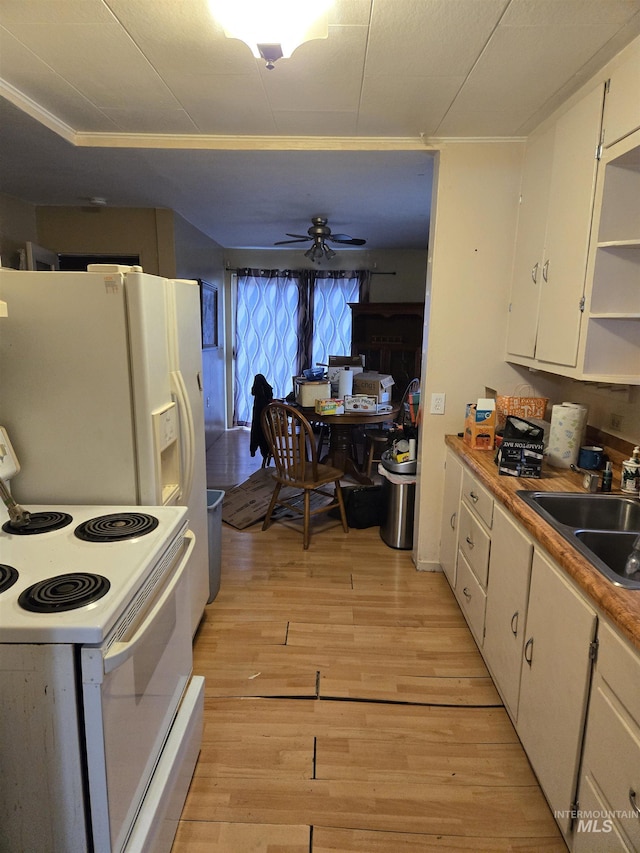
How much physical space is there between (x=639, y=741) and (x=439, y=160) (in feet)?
8.60

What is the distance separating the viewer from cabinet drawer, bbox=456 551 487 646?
2178 mm

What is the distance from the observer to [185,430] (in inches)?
79.7

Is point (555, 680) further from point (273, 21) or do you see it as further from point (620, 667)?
point (273, 21)

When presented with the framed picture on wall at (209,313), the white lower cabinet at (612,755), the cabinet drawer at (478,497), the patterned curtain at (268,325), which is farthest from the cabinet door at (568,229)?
the patterned curtain at (268,325)

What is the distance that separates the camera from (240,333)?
675 centimetres

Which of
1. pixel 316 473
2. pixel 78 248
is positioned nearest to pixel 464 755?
pixel 316 473

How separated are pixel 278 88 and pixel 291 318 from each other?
4.63 metres

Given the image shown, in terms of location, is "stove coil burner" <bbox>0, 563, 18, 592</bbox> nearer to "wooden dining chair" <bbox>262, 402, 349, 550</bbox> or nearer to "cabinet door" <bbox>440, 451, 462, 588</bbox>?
"cabinet door" <bbox>440, 451, 462, 588</bbox>

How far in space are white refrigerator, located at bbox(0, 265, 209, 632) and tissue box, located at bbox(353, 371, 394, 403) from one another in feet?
9.47

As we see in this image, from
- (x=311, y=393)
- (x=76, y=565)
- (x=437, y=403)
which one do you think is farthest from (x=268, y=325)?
(x=76, y=565)

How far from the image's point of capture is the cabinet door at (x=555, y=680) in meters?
1.31

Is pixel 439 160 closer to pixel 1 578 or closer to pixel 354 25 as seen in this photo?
pixel 354 25

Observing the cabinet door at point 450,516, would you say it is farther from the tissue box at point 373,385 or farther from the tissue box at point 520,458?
the tissue box at point 373,385

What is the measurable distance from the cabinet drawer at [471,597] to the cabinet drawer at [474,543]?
45 mm
